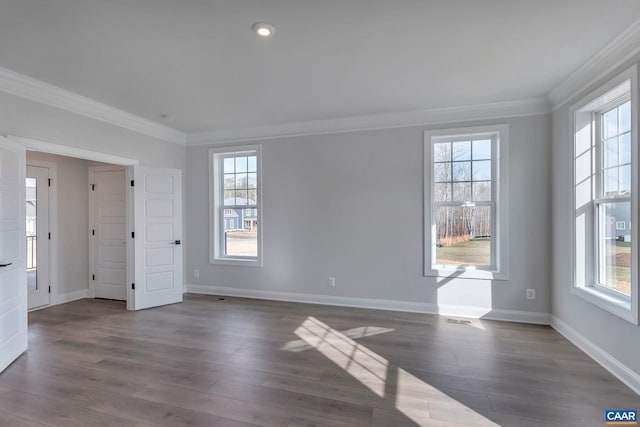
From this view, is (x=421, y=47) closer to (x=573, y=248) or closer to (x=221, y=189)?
(x=573, y=248)

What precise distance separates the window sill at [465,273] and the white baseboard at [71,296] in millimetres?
5445

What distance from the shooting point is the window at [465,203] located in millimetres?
4094

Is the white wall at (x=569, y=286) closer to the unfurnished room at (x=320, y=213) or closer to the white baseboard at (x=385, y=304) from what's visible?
the unfurnished room at (x=320, y=213)

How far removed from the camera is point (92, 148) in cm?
398

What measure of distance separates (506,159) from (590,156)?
35.7 inches

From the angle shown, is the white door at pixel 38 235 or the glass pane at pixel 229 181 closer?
the white door at pixel 38 235

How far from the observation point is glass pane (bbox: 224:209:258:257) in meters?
5.22

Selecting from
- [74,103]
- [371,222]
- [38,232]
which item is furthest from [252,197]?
[38,232]

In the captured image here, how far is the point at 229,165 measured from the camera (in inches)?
214

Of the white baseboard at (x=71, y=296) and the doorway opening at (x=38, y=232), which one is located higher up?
the doorway opening at (x=38, y=232)

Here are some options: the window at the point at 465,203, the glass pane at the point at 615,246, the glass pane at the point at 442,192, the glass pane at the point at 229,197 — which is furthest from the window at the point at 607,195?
the glass pane at the point at 229,197

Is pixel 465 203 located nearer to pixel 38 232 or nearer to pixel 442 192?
pixel 442 192

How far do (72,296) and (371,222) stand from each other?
4.88 metres

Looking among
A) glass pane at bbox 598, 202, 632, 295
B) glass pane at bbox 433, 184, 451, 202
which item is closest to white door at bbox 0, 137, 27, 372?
glass pane at bbox 433, 184, 451, 202
